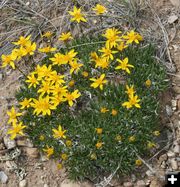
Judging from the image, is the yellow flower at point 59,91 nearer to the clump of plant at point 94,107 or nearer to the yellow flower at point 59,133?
the clump of plant at point 94,107

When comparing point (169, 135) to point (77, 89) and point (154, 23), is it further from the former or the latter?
point (154, 23)

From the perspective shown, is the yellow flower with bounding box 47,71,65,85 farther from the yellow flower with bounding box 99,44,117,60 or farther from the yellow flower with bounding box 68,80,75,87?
the yellow flower with bounding box 99,44,117,60

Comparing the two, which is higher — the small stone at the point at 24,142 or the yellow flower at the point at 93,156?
the small stone at the point at 24,142

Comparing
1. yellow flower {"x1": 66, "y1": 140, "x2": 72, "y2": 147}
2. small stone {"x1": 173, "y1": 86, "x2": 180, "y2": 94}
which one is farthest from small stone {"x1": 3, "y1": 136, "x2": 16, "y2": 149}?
small stone {"x1": 173, "y1": 86, "x2": 180, "y2": 94}

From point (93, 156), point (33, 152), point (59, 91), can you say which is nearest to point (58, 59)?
point (59, 91)

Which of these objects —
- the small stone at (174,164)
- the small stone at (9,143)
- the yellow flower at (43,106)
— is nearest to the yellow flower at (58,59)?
the yellow flower at (43,106)

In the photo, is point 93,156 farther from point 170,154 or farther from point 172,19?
point 172,19
